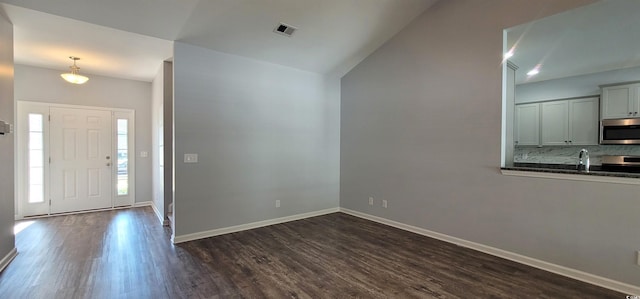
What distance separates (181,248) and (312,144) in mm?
2706

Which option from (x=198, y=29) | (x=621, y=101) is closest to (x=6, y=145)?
(x=198, y=29)

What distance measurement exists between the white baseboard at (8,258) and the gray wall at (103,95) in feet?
8.96

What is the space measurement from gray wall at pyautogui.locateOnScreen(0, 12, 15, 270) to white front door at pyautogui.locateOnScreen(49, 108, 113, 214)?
234cm

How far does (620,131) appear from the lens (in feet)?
14.4

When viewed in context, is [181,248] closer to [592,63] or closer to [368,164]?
[368,164]

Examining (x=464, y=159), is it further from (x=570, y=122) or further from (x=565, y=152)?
(x=565, y=152)

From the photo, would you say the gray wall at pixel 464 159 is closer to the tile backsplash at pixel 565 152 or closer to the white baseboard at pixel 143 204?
the tile backsplash at pixel 565 152

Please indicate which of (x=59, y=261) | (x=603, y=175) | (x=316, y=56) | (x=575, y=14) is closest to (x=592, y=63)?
(x=575, y=14)

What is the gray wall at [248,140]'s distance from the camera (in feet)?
12.4

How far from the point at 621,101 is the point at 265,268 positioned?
6122mm

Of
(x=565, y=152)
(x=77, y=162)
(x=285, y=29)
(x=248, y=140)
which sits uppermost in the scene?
(x=285, y=29)

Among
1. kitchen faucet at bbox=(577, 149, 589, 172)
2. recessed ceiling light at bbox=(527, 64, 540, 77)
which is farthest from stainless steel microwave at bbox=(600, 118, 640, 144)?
kitchen faucet at bbox=(577, 149, 589, 172)

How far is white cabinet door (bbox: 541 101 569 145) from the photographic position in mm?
5004

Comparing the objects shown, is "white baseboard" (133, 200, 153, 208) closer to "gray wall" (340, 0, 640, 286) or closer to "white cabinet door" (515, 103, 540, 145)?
"gray wall" (340, 0, 640, 286)
